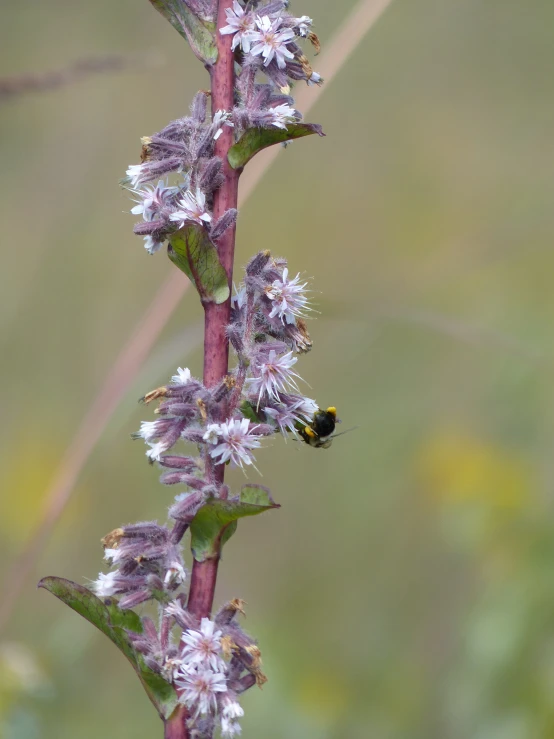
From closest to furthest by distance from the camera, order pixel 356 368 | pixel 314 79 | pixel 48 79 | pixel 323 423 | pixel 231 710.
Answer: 1. pixel 231 710
2. pixel 314 79
3. pixel 323 423
4. pixel 48 79
5. pixel 356 368

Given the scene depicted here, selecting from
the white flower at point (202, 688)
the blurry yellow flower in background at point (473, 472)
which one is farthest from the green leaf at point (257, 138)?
the blurry yellow flower in background at point (473, 472)

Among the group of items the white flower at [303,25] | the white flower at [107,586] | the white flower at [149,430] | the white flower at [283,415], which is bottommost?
the white flower at [107,586]

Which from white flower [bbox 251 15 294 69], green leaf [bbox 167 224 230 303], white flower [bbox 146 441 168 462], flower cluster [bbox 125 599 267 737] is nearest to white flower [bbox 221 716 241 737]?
flower cluster [bbox 125 599 267 737]

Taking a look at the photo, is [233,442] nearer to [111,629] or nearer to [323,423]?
[111,629]

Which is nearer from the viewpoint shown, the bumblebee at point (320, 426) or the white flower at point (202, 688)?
the white flower at point (202, 688)

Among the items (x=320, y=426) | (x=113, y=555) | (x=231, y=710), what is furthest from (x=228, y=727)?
(x=320, y=426)

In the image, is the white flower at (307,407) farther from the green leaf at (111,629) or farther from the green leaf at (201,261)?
the green leaf at (111,629)

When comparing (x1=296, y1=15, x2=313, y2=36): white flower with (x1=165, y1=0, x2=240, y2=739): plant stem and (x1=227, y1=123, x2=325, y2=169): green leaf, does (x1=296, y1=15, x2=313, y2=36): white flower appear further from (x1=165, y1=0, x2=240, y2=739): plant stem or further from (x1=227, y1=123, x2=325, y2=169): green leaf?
(x1=227, y1=123, x2=325, y2=169): green leaf
